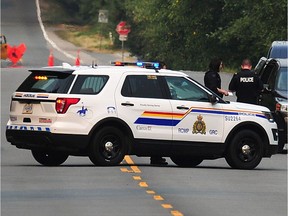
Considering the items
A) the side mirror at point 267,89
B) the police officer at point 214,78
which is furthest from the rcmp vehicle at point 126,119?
the side mirror at point 267,89

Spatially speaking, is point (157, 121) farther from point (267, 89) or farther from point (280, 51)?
point (280, 51)

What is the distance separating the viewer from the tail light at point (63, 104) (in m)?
20.3

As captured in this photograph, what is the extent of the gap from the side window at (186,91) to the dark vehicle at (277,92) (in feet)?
11.5

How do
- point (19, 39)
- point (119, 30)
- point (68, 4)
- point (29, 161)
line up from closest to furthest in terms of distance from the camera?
1. point (29, 161)
2. point (119, 30)
3. point (19, 39)
4. point (68, 4)

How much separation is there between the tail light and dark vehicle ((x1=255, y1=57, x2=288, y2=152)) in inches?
214

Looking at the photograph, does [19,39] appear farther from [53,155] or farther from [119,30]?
[53,155]

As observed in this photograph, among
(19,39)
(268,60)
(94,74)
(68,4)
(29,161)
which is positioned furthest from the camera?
(68,4)

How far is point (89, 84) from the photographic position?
67.6 ft

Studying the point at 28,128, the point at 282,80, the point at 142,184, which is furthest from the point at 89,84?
the point at 282,80

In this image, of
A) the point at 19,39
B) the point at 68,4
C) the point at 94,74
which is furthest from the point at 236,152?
the point at 68,4

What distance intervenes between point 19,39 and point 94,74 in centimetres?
5917

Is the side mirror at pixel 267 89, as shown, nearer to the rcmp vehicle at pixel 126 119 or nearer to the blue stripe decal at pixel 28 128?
the rcmp vehicle at pixel 126 119

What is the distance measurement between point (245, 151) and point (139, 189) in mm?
4472

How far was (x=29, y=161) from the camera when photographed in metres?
22.6
